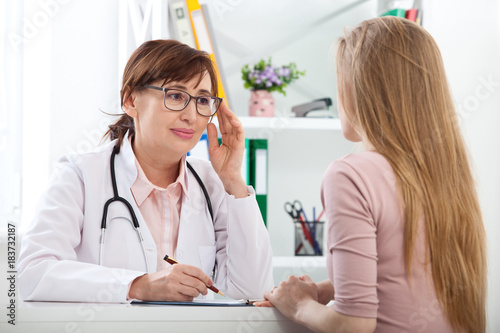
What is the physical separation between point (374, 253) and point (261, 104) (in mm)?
1230

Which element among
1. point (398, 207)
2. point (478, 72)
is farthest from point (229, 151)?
point (478, 72)

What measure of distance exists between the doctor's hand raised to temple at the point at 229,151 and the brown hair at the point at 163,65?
5.3 inches

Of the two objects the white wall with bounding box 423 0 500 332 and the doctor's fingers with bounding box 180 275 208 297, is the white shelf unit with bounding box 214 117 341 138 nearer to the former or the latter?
the white wall with bounding box 423 0 500 332

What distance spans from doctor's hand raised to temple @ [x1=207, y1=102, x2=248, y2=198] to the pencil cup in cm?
64

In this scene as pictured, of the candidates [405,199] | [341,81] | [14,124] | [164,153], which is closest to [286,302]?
[405,199]

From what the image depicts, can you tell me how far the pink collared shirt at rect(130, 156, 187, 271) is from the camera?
53.3 inches

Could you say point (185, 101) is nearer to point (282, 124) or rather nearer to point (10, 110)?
point (282, 124)

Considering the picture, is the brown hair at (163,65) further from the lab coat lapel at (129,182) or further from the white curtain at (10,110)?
the white curtain at (10,110)

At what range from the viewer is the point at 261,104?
6.42ft

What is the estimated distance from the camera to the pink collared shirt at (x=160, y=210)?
53.3 inches

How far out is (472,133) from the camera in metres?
1.85

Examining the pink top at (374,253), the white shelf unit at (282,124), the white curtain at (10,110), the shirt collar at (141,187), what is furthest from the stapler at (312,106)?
the pink top at (374,253)

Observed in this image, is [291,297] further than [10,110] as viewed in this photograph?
No

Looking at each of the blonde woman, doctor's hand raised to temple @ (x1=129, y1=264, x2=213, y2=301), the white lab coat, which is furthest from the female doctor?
the blonde woman
